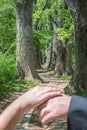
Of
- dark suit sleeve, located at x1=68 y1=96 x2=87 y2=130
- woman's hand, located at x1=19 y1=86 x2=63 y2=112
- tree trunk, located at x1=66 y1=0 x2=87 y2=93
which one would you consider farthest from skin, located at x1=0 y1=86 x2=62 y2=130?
tree trunk, located at x1=66 y1=0 x2=87 y2=93

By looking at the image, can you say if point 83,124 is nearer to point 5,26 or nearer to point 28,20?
point 28,20

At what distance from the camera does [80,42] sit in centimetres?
1118

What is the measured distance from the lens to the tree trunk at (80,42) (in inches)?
429

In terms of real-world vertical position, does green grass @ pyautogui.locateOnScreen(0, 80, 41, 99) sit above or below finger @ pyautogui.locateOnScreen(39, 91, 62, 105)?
below

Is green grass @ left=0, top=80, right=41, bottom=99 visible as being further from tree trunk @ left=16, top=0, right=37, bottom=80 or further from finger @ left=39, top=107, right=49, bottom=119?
finger @ left=39, top=107, right=49, bottom=119

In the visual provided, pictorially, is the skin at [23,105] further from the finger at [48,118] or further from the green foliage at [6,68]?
the green foliage at [6,68]

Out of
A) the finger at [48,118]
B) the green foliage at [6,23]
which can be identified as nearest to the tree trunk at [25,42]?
the green foliage at [6,23]

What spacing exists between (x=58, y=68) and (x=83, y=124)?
21235 mm

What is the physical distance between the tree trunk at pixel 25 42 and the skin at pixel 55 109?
14620 mm

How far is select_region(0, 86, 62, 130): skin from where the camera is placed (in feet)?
3.85

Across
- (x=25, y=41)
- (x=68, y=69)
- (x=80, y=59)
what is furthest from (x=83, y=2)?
(x=68, y=69)

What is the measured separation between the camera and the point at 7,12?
58.2 feet

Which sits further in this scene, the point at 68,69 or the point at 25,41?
the point at 68,69

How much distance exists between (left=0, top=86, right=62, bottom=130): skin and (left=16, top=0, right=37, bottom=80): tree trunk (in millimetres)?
14549
